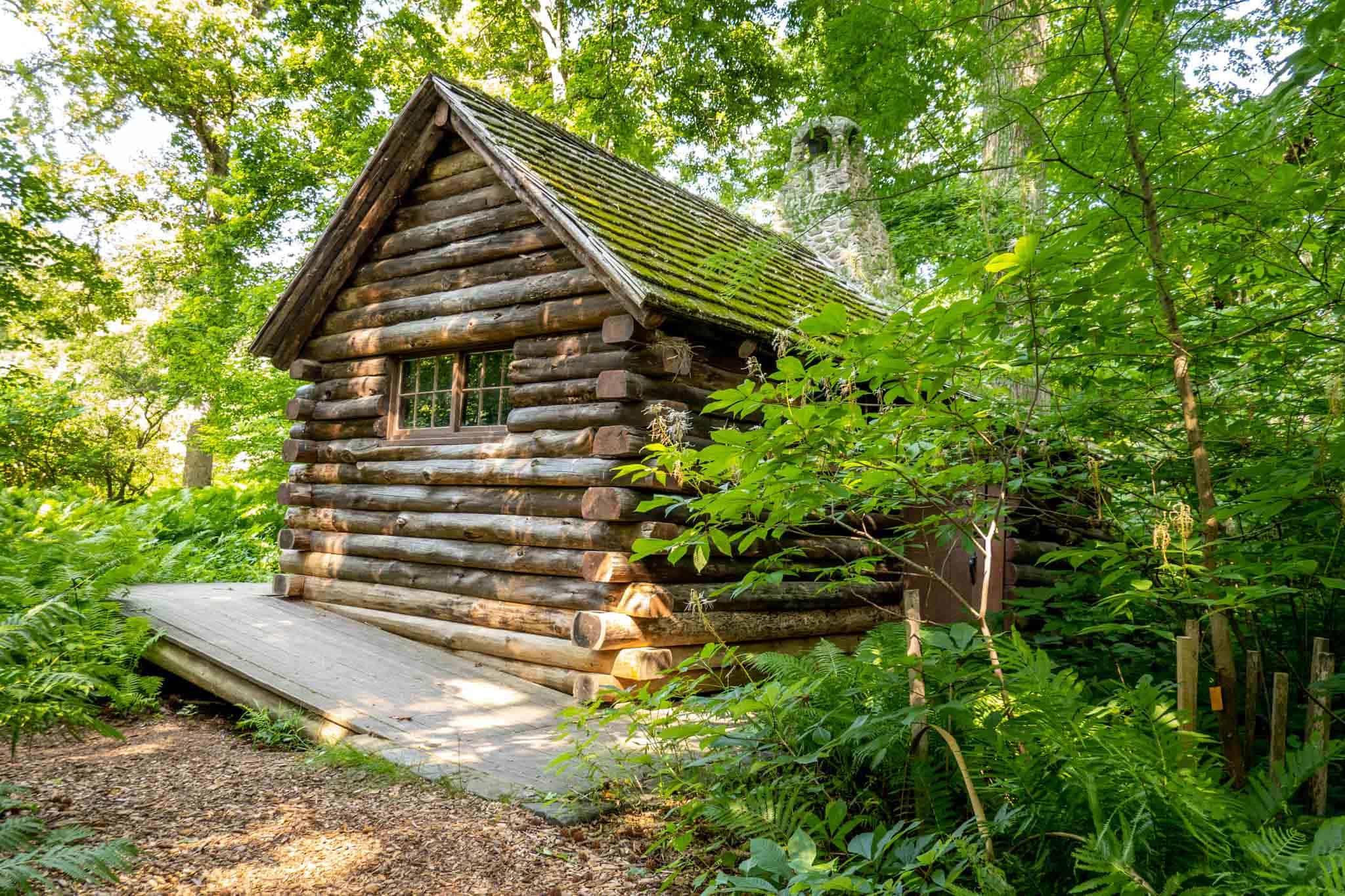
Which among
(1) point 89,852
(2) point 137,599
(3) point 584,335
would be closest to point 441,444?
(3) point 584,335

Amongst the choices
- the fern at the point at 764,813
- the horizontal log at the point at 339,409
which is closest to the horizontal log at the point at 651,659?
the fern at the point at 764,813

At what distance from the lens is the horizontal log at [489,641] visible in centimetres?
608

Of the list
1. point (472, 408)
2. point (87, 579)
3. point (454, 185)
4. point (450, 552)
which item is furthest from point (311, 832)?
point (454, 185)

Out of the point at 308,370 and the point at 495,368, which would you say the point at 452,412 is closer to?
the point at 495,368

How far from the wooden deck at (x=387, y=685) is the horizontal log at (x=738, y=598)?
3.15ft

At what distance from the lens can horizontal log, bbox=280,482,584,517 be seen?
654 cm

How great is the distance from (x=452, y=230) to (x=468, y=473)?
2.47m

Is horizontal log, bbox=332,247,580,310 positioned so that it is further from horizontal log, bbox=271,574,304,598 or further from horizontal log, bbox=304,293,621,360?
horizontal log, bbox=271,574,304,598

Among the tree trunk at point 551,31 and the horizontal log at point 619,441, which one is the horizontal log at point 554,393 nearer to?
the horizontal log at point 619,441

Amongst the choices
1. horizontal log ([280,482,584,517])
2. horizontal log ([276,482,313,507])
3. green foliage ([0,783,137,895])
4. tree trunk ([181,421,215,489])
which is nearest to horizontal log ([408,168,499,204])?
horizontal log ([280,482,584,517])

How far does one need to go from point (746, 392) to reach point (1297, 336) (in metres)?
2.06

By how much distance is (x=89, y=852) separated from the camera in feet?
8.46

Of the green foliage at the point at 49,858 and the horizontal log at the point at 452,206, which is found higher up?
the horizontal log at the point at 452,206

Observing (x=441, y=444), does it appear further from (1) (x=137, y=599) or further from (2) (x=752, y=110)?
(2) (x=752, y=110)
